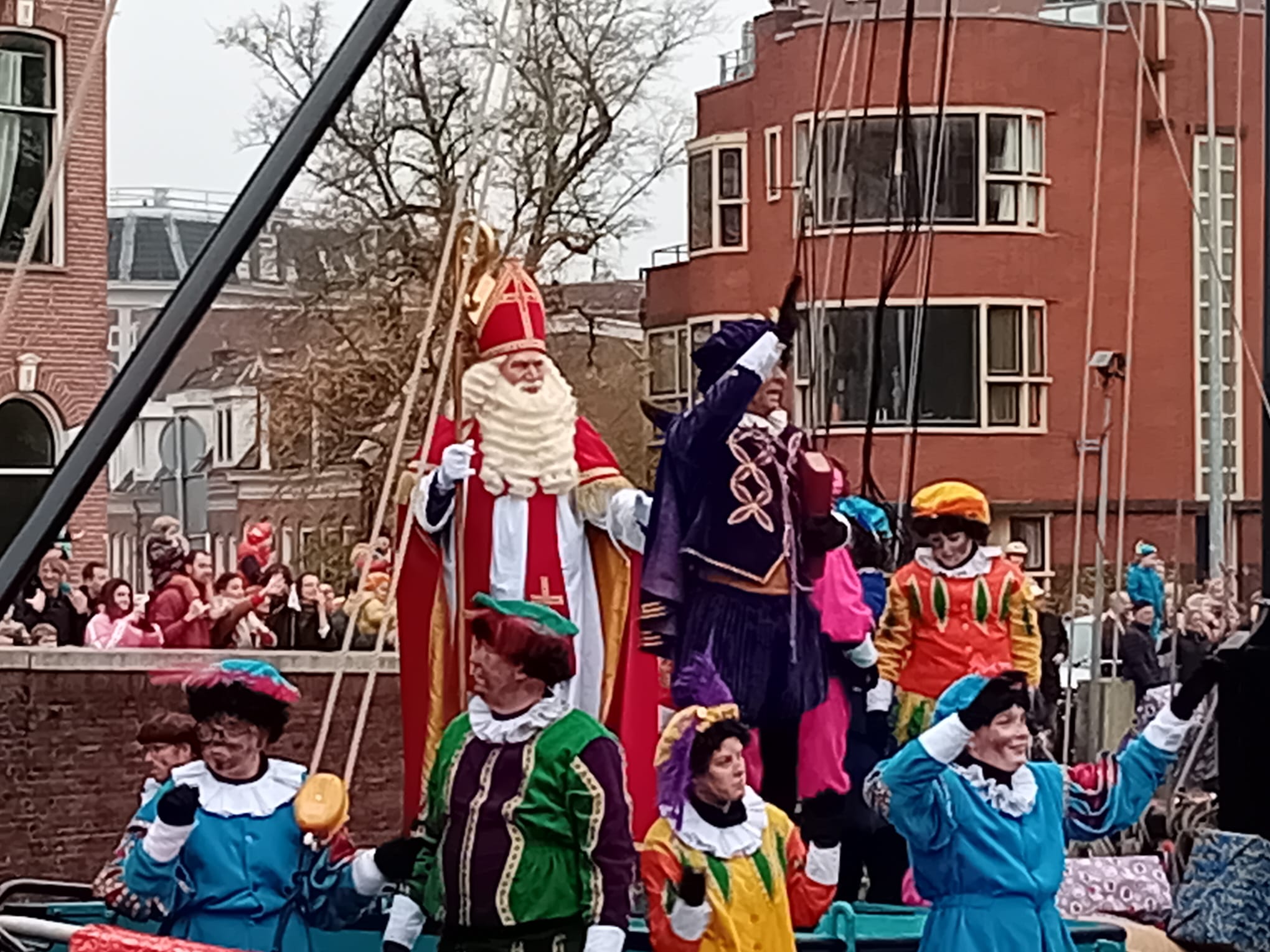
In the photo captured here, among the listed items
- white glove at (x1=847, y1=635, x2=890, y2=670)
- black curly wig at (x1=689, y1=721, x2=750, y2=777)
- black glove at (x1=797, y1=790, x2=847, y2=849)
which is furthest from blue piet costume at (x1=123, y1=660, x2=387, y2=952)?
white glove at (x1=847, y1=635, x2=890, y2=670)

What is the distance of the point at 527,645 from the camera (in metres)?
4.31

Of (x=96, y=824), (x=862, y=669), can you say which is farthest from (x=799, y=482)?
(x=96, y=824)

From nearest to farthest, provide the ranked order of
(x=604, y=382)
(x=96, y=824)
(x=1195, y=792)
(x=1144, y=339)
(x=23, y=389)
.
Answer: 1. (x=1195, y=792)
2. (x=96, y=824)
3. (x=23, y=389)
4. (x=604, y=382)
5. (x=1144, y=339)

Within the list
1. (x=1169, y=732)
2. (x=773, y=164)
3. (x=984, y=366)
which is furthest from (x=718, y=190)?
(x=1169, y=732)

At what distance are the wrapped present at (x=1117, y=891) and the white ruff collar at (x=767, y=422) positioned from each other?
1.31 metres

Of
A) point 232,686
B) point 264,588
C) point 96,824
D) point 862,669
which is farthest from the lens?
→ point 264,588

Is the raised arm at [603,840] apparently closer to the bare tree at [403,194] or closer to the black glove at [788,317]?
the black glove at [788,317]

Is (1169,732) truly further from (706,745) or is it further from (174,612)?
(174,612)

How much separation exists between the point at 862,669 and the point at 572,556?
86 cm

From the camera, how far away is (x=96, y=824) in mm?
9789

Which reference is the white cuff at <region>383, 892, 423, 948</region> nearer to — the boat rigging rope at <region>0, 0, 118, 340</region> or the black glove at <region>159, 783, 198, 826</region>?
the black glove at <region>159, 783, 198, 826</region>

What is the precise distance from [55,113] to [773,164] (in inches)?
334

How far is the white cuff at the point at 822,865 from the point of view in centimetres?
561

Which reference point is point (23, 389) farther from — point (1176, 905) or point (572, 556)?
point (1176, 905)
